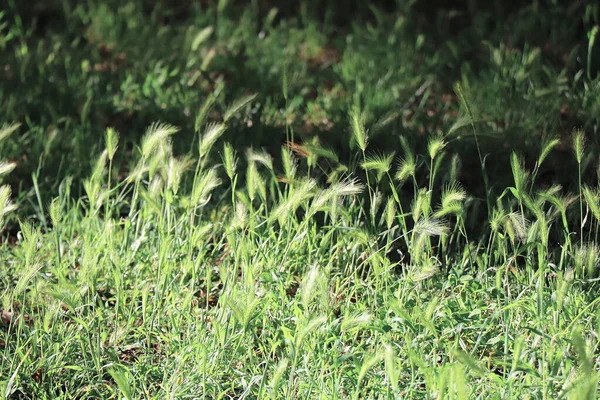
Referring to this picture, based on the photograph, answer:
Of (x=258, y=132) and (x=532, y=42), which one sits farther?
(x=532, y=42)

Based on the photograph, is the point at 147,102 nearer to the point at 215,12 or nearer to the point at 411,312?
the point at 215,12

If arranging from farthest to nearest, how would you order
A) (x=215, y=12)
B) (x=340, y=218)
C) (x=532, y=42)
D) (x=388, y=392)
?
(x=215, y=12), (x=532, y=42), (x=340, y=218), (x=388, y=392)

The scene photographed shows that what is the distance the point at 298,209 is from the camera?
3295 mm

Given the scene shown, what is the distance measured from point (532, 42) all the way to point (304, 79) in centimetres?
128

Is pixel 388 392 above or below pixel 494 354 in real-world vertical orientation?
above

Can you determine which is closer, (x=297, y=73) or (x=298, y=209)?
(x=298, y=209)

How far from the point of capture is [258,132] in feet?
12.4

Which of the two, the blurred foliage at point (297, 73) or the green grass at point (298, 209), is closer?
the green grass at point (298, 209)

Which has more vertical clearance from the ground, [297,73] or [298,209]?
[297,73]

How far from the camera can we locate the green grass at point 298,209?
240 cm

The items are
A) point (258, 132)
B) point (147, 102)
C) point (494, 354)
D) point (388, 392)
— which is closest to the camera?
point (388, 392)

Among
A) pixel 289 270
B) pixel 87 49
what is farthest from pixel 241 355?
pixel 87 49

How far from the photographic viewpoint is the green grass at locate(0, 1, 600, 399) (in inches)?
94.5

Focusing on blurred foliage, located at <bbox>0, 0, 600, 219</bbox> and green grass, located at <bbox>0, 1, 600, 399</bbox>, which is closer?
green grass, located at <bbox>0, 1, 600, 399</bbox>
